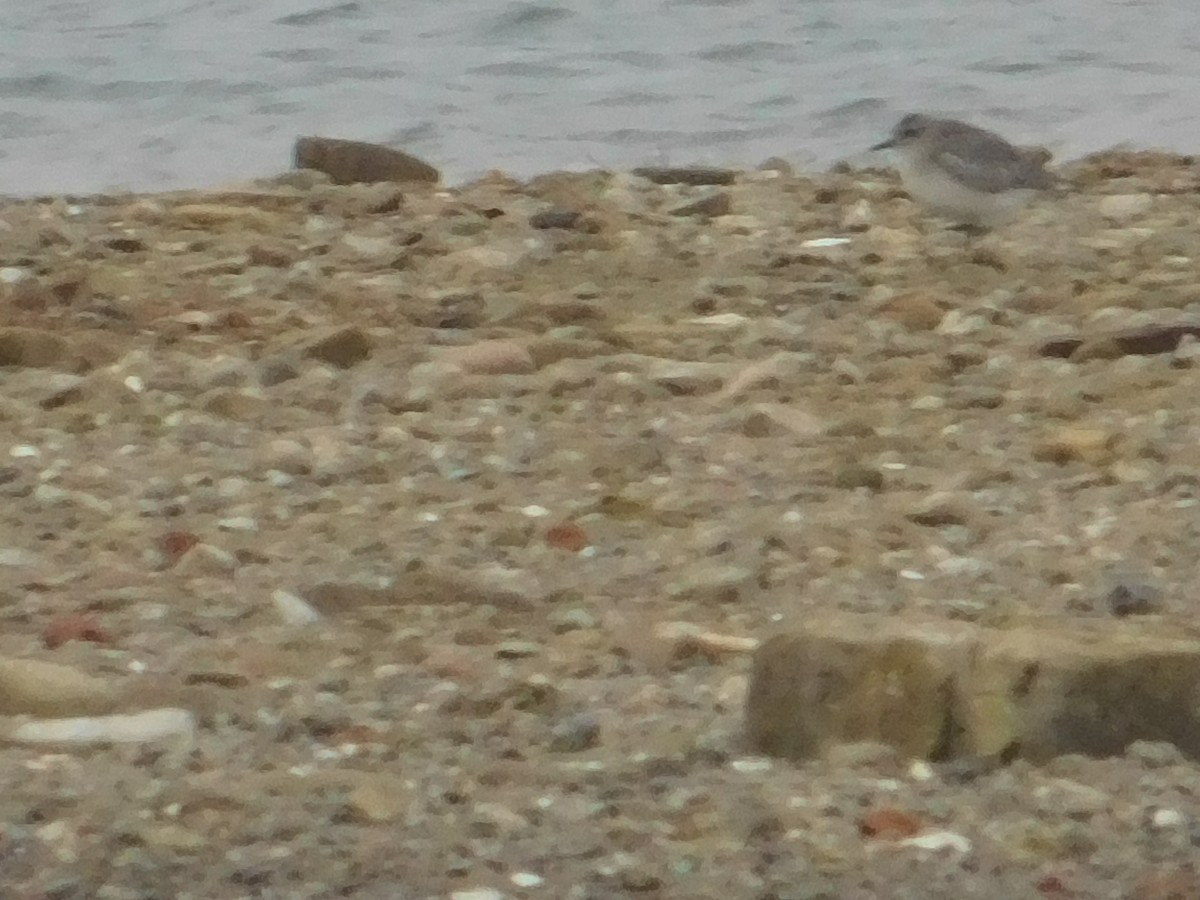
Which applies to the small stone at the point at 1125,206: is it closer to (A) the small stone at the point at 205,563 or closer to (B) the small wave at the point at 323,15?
(A) the small stone at the point at 205,563

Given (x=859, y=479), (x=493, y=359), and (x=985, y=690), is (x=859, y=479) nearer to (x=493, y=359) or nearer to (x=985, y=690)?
(x=493, y=359)

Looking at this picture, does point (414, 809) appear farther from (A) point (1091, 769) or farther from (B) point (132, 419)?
(B) point (132, 419)

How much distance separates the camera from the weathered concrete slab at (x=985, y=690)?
8.54 feet

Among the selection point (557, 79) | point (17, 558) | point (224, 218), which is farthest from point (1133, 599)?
point (557, 79)

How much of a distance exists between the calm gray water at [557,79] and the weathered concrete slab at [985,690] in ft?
17.2

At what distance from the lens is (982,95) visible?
9039 millimetres

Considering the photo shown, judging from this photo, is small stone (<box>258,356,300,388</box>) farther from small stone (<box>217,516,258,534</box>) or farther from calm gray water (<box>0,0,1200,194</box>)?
calm gray water (<box>0,0,1200,194</box>)

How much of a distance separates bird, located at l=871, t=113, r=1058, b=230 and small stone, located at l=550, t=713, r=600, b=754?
3.24 m

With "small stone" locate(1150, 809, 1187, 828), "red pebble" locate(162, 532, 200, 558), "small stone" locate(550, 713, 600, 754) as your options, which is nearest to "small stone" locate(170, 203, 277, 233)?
"red pebble" locate(162, 532, 200, 558)

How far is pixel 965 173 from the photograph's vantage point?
5.88m

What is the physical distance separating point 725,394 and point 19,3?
6.91 m

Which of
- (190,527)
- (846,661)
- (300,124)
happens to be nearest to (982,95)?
(300,124)

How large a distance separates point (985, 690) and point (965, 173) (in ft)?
11.2

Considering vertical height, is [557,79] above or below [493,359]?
below
